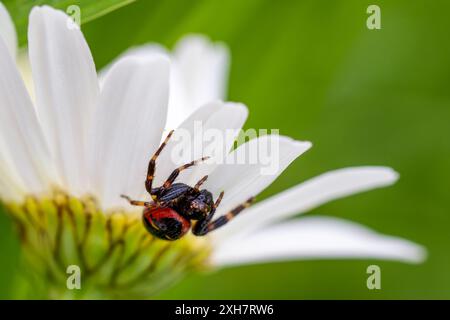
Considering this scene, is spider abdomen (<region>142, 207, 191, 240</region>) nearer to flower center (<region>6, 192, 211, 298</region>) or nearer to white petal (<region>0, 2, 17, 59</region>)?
flower center (<region>6, 192, 211, 298</region>)

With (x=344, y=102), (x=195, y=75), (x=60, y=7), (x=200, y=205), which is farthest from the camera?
(x=344, y=102)

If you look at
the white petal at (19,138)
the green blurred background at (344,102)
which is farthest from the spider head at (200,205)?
the green blurred background at (344,102)

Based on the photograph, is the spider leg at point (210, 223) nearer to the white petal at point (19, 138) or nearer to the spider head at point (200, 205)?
the spider head at point (200, 205)

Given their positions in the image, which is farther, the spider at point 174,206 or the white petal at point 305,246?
the white petal at point 305,246

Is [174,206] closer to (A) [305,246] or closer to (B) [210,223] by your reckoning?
(B) [210,223]

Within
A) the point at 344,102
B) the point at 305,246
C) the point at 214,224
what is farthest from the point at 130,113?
the point at 344,102

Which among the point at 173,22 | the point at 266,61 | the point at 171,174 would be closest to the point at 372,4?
the point at 266,61

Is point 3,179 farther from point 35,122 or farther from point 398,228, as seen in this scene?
point 398,228
